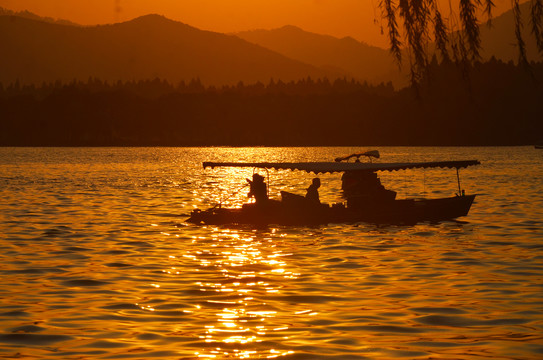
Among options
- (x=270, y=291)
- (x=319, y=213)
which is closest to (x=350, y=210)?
(x=319, y=213)

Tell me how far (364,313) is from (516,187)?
5386 cm

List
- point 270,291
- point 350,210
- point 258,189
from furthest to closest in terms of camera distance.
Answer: point 350,210 < point 258,189 < point 270,291

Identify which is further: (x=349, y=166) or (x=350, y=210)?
(x=349, y=166)

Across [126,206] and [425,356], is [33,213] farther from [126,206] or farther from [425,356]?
[425,356]

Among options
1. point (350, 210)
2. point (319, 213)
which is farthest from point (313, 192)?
point (350, 210)

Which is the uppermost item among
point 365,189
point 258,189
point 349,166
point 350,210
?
point 349,166

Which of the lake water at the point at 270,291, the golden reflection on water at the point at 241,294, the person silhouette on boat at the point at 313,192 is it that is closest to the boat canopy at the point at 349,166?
the person silhouette on boat at the point at 313,192

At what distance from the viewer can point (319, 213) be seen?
116 feet

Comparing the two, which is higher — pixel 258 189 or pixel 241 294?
pixel 258 189

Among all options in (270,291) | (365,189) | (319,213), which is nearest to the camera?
(270,291)

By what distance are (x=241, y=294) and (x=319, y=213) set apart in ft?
54.1

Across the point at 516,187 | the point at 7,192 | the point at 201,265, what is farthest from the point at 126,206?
the point at 516,187

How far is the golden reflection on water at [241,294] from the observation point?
14.4 meters

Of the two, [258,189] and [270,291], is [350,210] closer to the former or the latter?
[258,189]
